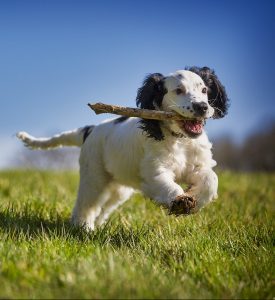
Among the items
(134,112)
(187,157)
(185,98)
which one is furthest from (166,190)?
(185,98)

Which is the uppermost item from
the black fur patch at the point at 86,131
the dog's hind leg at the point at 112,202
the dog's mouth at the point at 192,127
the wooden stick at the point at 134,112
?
the wooden stick at the point at 134,112

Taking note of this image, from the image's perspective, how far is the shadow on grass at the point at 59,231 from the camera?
4590mm

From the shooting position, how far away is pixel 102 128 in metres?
6.37

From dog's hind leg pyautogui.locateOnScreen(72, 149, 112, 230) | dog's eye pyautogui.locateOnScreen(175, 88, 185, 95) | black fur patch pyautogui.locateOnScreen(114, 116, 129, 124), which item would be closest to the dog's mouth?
dog's eye pyautogui.locateOnScreen(175, 88, 185, 95)

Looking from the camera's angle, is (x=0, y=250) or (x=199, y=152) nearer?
(x=0, y=250)

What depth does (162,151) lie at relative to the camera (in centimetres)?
534

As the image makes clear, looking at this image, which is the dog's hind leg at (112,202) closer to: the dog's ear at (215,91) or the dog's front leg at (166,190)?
the dog's front leg at (166,190)

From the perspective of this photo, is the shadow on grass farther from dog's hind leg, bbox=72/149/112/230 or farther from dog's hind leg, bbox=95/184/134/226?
dog's hind leg, bbox=95/184/134/226

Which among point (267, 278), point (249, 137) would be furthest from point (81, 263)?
point (249, 137)

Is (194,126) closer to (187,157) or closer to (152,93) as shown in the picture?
(187,157)

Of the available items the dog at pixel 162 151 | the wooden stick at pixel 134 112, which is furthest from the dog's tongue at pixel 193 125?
the wooden stick at pixel 134 112

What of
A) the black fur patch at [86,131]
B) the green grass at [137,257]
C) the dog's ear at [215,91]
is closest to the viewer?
the green grass at [137,257]

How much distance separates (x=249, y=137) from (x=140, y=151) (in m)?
54.7

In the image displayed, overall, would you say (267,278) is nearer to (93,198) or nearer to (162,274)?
(162,274)
